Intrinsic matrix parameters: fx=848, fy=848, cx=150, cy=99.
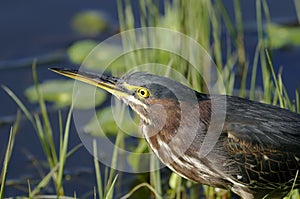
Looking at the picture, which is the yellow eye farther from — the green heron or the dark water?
the dark water

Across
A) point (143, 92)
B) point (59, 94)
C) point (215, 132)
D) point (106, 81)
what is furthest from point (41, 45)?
point (215, 132)

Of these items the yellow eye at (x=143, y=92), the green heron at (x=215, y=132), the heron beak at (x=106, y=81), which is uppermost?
the heron beak at (x=106, y=81)

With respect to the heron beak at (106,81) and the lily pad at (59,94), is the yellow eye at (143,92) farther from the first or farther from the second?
the lily pad at (59,94)

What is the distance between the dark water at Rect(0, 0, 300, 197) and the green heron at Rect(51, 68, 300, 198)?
1596 millimetres

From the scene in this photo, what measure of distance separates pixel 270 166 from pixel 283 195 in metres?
0.39

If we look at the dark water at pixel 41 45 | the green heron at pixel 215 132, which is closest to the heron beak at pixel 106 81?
the green heron at pixel 215 132

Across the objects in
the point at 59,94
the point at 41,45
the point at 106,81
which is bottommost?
the point at 59,94

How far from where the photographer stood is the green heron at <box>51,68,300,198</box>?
5027mm

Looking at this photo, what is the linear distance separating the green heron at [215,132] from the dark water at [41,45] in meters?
1.60

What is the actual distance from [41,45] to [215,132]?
353 cm

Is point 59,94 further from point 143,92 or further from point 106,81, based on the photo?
point 143,92

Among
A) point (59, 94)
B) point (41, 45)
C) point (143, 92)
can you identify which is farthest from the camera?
point (41, 45)

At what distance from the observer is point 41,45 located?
8.19 metres

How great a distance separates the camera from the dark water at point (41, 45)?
6785 mm
